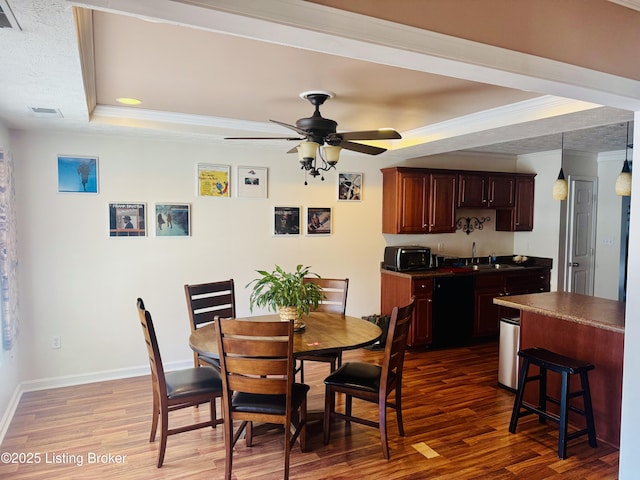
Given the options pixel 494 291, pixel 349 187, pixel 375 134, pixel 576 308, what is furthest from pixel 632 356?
pixel 349 187

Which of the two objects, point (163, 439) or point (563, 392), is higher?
point (563, 392)

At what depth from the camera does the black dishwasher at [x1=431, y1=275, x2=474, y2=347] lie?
205 inches

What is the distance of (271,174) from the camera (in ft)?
16.0

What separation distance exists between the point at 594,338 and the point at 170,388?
3031mm

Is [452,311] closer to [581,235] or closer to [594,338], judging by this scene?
[594,338]

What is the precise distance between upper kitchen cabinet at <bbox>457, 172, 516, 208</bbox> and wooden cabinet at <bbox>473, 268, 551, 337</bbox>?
0.96 meters

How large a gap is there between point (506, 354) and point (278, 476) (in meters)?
2.44

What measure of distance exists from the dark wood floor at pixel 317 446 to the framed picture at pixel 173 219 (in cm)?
155

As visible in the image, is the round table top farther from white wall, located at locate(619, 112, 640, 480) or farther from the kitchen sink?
the kitchen sink

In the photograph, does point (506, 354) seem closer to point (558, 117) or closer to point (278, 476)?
point (558, 117)

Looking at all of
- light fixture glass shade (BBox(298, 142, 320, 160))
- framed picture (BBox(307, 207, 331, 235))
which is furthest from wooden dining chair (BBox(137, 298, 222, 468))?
framed picture (BBox(307, 207, 331, 235))

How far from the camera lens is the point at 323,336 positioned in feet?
10.0

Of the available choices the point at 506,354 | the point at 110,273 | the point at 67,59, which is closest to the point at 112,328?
the point at 110,273

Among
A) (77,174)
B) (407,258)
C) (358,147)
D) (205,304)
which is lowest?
(205,304)
